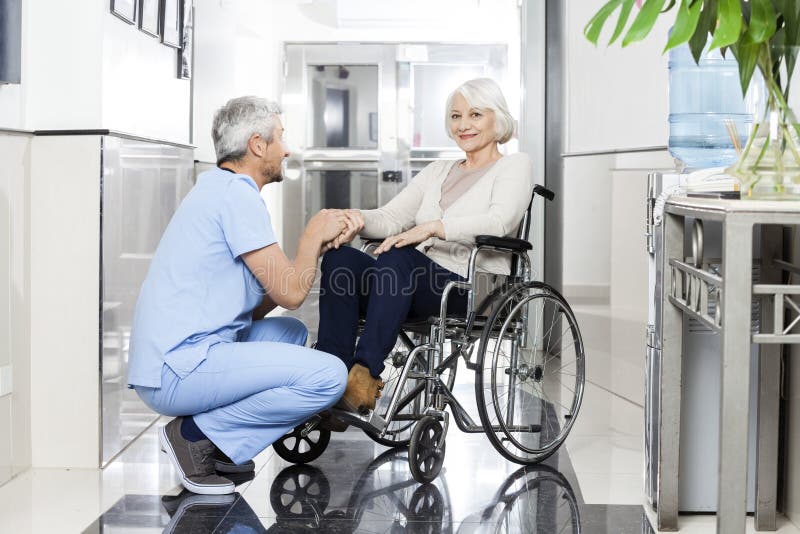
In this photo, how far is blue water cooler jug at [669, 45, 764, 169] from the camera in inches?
104

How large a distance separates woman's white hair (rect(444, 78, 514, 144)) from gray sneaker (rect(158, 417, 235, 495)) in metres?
1.29

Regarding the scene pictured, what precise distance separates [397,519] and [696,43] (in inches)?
51.1

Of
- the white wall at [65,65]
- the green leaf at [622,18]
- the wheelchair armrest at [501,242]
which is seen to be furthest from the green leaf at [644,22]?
the white wall at [65,65]

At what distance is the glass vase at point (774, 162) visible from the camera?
1.80m

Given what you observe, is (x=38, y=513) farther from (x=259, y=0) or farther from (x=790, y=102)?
(x=259, y=0)

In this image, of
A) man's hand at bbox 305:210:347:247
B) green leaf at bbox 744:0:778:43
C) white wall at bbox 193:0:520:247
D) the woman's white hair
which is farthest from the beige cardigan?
white wall at bbox 193:0:520:247

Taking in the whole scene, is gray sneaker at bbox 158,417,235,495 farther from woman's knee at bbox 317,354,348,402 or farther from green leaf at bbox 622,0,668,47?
green leaf at bbox 622,0,668,47

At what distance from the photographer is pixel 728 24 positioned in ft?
5.26

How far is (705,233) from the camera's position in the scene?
2418 millimetres

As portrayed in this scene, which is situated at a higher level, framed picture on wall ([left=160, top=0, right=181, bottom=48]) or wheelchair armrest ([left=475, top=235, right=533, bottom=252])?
framed picture on wall ([left=160, top=0, right=181, bottom=48])

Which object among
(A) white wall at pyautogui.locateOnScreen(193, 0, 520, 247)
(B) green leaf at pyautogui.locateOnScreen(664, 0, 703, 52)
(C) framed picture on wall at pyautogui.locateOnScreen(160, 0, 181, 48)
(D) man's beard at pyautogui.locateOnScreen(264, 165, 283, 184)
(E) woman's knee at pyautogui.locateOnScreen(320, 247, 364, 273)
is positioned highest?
(A) white wall at pyautogui.locateOnScreen(193, 0, 520, 247)

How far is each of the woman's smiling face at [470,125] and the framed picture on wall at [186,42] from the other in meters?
1.11

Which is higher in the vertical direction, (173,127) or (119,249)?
(173,127)

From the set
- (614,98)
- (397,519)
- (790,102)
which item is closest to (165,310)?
(397,519)
